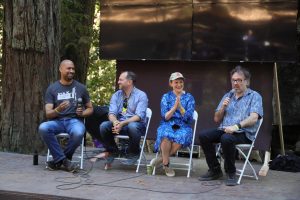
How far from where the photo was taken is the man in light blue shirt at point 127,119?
664 cm

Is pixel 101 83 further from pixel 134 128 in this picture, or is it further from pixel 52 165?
pixel 134 128

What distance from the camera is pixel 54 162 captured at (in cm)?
671

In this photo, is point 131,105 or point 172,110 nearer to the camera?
point 172,110

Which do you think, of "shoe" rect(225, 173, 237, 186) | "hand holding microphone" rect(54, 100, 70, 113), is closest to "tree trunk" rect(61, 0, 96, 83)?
"hand holding microphone" rect(54, 100, 70, 113)

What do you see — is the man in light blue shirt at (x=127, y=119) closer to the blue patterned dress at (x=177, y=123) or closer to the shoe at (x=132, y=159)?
the shoe at (x=132, y=159)

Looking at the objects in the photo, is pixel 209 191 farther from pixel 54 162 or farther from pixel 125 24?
pixel 125 24

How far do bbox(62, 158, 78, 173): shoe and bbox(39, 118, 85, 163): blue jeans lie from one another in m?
0.06

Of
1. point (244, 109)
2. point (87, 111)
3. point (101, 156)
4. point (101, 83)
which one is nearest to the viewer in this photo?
point (244, 109)

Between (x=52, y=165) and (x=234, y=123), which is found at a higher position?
(x=234, y=123)

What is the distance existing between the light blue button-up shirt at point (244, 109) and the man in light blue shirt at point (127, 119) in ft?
3.58

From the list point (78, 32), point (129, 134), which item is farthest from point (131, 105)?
point (78, 32)

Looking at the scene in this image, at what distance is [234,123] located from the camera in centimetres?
632

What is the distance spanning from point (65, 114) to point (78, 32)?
13.7ft

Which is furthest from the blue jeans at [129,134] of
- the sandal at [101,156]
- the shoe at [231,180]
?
the shoe at [231,180]
